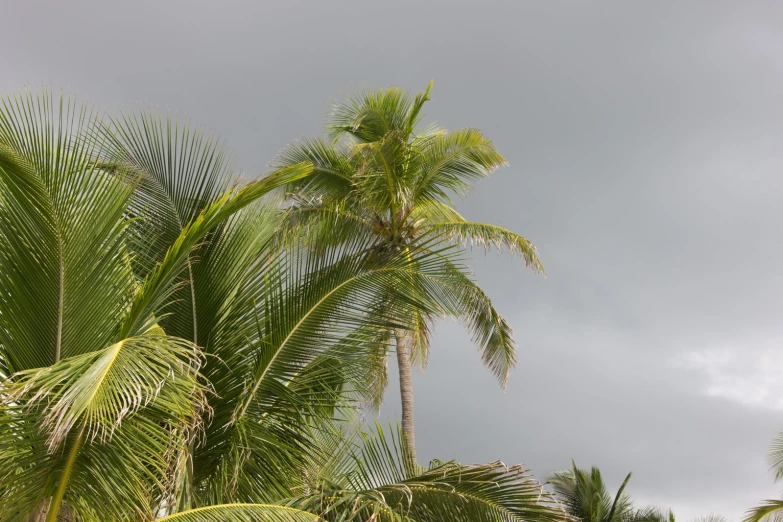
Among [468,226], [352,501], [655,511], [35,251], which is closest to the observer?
[35,251]

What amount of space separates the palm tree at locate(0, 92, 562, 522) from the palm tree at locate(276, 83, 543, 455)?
5412mm

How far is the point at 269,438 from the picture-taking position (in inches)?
242

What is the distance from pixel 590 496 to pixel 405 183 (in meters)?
16.7

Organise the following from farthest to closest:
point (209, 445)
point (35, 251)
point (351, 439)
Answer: point (351, 439)
point (209, 445)
point (35, 251)

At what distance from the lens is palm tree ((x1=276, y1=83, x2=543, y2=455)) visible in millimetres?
12438

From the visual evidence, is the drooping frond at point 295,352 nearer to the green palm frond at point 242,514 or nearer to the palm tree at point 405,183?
the green palm frond at point 242,514

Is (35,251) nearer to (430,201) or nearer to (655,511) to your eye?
(430,201)

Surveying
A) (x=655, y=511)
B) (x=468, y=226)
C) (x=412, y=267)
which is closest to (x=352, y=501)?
(x=412, y=267)

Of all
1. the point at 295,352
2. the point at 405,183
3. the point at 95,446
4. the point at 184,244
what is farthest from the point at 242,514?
the point at 405,183

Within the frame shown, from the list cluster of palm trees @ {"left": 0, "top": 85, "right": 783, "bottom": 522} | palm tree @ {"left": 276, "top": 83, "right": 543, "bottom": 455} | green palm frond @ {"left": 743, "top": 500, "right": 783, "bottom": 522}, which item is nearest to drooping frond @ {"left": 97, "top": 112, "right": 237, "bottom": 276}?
cluster of palm trees @ {"left": 0, "top": 85, "right": 783, "bottom": 522}

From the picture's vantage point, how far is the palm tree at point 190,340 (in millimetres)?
4676

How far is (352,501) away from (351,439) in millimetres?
1303

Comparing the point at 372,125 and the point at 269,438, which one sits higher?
the point at 372,125

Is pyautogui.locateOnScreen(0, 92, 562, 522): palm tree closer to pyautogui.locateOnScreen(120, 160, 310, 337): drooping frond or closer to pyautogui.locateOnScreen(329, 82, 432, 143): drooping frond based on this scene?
pyautogui.locateOnScreen(120, 160, 310, 337): drooping frond
